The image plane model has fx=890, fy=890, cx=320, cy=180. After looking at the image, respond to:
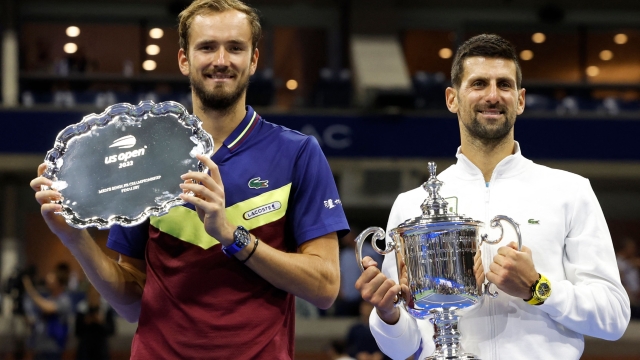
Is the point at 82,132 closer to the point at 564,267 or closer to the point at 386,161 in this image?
the point at 564,267

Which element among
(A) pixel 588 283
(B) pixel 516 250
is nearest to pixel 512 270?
(B) pixel 516 250

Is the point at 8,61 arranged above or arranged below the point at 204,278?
above

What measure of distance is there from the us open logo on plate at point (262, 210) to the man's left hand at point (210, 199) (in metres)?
0.22

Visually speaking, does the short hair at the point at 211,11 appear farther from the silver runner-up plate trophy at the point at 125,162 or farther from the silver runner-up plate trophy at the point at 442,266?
the silver runner-up plate trophy at the point at 442,266

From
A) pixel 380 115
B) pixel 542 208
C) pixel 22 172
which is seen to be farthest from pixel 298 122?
pixel 542 208

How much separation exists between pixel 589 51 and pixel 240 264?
1527cm

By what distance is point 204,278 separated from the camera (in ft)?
8.55

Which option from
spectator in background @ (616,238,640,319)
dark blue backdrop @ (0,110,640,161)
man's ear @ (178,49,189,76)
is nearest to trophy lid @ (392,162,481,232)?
man's ear @ (178,49,189,76)

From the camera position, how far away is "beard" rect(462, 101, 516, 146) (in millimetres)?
2883

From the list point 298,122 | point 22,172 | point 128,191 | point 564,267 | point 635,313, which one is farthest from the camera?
point 22,172

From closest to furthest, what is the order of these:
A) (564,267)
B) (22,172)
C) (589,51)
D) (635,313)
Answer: (564,267)
(635,313)
(22,172)
(589,51)

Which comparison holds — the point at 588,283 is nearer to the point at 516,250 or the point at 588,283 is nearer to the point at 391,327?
the point at 516,250

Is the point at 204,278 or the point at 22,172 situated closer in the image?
the point at 204,278

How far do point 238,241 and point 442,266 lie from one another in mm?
604
